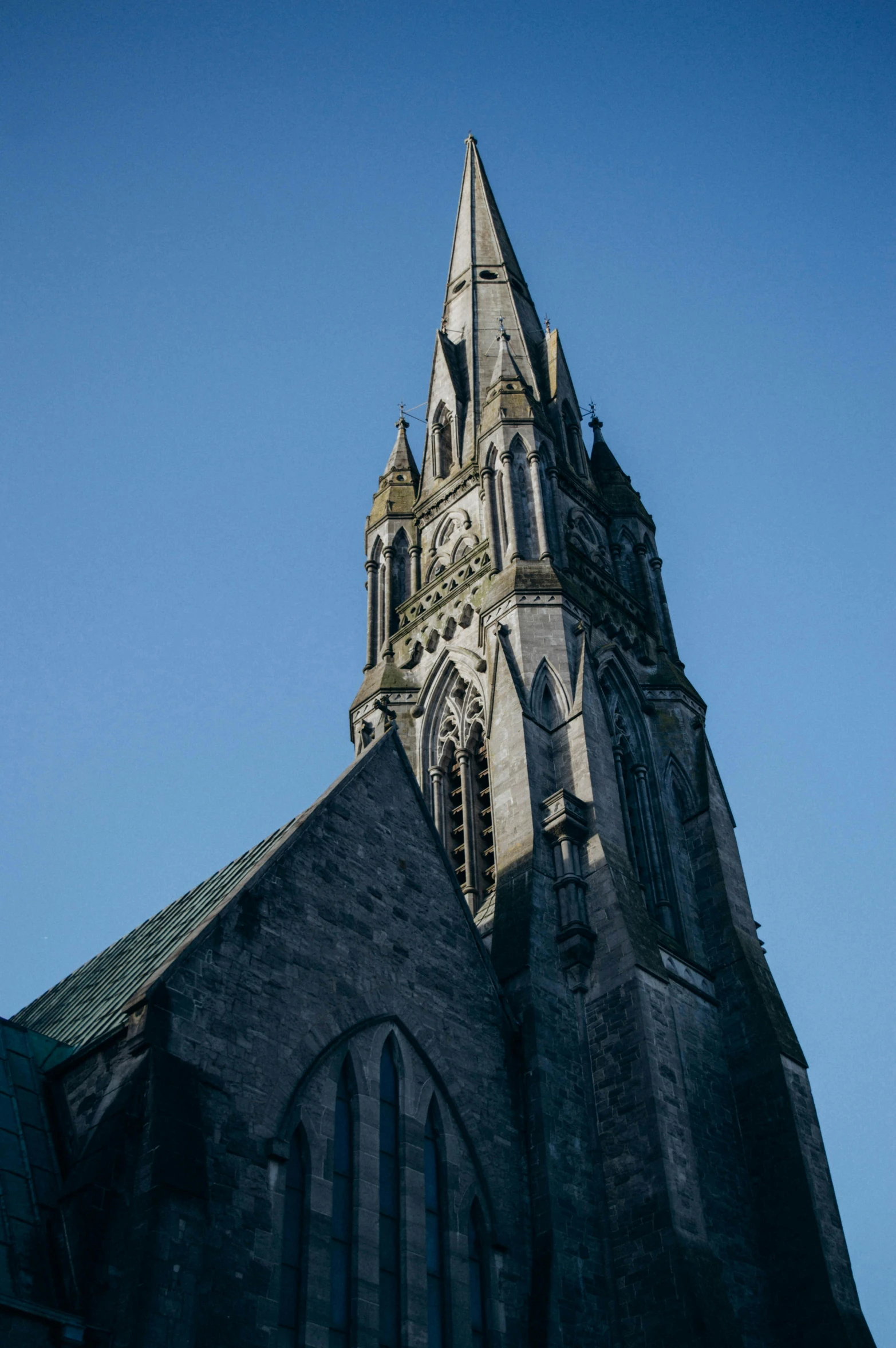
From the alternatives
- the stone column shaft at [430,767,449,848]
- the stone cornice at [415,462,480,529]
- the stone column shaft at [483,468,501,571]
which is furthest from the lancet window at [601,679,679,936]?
the stone cornice at [415,462,480,529]

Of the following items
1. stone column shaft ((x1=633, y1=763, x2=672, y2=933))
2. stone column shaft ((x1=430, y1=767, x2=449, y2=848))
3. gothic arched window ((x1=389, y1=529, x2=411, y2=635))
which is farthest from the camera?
gothic arched window ((x1=389, y1=529, x2=411, y2=635))

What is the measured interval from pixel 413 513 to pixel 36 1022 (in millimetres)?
17568

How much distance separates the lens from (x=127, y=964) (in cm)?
1823

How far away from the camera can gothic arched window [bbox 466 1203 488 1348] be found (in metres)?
14.1

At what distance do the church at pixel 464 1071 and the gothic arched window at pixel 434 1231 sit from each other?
43mm

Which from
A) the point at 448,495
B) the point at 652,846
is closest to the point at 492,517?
the point at 448,495

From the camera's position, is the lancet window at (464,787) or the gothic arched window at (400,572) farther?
the gothic arched window at (400,572)

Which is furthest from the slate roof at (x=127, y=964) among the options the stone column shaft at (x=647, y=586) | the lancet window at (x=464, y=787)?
the stone column shaft at (x=647, y=586)

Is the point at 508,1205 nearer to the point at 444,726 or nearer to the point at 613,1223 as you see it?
the point at 613,1223

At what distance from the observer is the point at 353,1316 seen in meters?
12.7

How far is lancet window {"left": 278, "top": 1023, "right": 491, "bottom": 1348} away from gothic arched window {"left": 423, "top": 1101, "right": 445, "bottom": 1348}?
0.05ft

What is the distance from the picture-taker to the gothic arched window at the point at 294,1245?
1211cm

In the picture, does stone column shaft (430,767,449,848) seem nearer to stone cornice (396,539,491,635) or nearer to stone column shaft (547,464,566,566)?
stone cornice (396,539,491,635)

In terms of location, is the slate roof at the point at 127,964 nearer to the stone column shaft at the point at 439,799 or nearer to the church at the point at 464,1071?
the church at the point at 464,1071
